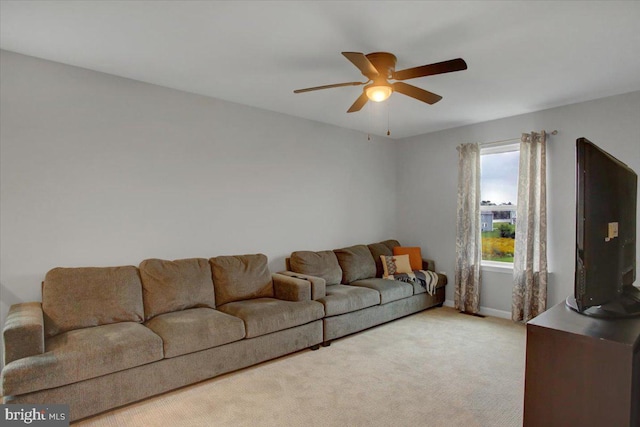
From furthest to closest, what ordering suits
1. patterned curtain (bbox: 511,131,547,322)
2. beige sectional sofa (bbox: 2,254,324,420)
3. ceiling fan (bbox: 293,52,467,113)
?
patterned curtain (bbox: 511,131,547,322), ceiling fan (bbox: 293,52,467,113), beige sectional sofa (bbox: 2,254,324,420)

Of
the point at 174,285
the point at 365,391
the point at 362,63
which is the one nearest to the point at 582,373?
the point at 365,391

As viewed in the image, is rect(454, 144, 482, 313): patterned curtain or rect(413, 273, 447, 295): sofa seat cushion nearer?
rect(413, 273, 447, 295): sofa seat cushion

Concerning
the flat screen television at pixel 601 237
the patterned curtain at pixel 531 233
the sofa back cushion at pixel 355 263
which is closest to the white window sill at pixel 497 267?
the patterned curtain at pixel 531 233

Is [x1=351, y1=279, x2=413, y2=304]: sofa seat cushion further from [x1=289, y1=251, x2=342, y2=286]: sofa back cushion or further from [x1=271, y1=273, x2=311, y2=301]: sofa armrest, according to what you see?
[x1=271, y1=273, x2=311, y2=301]: sofa armrest

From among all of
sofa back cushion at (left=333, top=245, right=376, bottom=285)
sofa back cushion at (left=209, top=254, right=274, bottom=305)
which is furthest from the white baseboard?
sofa back cushion at (left=209, top=254, right=274, bottom=305)

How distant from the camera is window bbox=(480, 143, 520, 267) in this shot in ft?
15.2

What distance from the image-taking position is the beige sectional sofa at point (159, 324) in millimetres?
2168

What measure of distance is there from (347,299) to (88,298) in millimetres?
2325

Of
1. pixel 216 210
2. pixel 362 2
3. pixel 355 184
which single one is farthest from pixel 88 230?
pixel 355 184

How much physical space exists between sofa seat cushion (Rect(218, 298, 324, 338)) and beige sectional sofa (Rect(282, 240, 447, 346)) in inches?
8.8

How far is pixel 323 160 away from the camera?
4.82 metres

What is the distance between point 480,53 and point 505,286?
10.0 ft

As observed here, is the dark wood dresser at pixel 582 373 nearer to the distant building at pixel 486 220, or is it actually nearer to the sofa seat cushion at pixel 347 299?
the sofa seat cushion at pixel 347 299

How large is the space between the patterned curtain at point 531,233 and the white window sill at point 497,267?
9.6 inches
